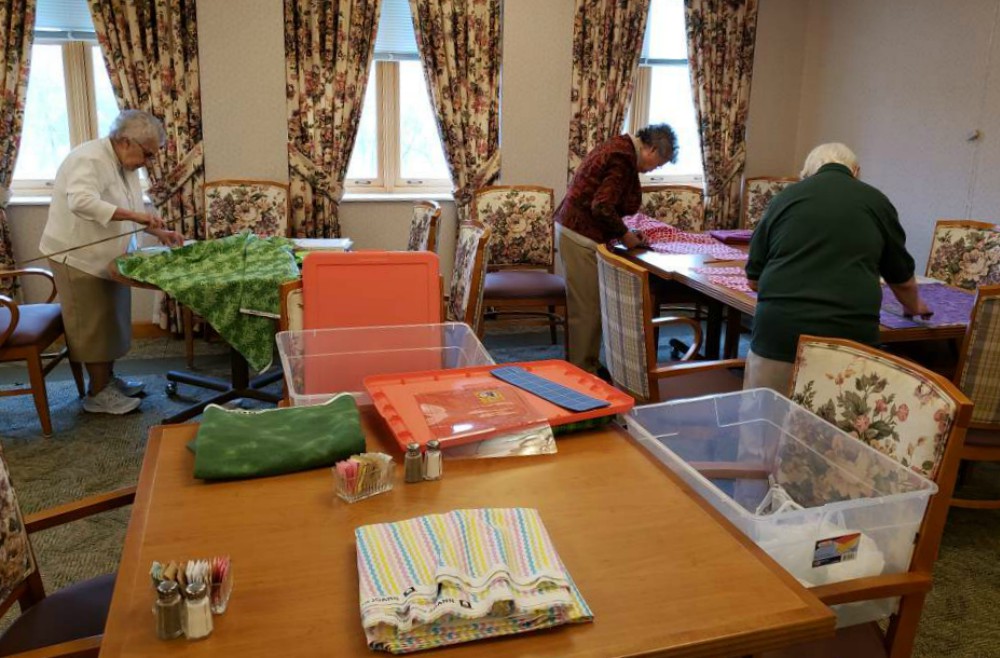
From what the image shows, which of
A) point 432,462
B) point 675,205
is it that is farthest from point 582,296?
point 432,462

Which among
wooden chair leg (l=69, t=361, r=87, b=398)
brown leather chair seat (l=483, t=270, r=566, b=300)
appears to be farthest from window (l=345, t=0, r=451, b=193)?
wooden chair leg (l=69, t=361, r=87, b=398)

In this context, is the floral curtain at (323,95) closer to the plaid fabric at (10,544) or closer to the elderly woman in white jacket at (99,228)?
the elderly woman in white jacket at (99,228)

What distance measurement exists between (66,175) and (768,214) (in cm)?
272

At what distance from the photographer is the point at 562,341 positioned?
489 cm

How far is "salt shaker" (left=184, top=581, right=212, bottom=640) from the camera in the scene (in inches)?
36.9

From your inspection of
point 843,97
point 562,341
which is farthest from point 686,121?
point 562,341

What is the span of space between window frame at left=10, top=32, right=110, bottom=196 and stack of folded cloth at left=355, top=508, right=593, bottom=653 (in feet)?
14.0

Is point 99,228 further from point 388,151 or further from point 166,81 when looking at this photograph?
point 388,151

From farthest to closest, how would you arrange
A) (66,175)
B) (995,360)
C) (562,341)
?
(562,341)
(66,175)
(995,360)

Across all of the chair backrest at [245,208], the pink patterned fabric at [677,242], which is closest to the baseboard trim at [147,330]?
the chair backrest at [245,208]

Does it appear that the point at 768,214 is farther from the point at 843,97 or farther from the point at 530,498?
the point at 843,97

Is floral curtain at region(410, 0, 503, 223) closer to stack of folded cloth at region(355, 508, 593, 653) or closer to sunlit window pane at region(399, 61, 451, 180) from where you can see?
sunlit window pane at region(399, 61, 451, 180)

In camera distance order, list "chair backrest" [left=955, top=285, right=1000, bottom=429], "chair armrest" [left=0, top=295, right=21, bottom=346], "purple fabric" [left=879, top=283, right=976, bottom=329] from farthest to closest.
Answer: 1. "chair armrest" [left=0, top=295, right=21, bottom=346]
2. "purple fabric" [left=879, top=283, right=976, bottom=329]
3. "chair backrest" [left=955, top=285, right=1000, bottom=429]

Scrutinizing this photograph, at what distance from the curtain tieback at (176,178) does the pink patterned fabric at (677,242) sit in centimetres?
248
